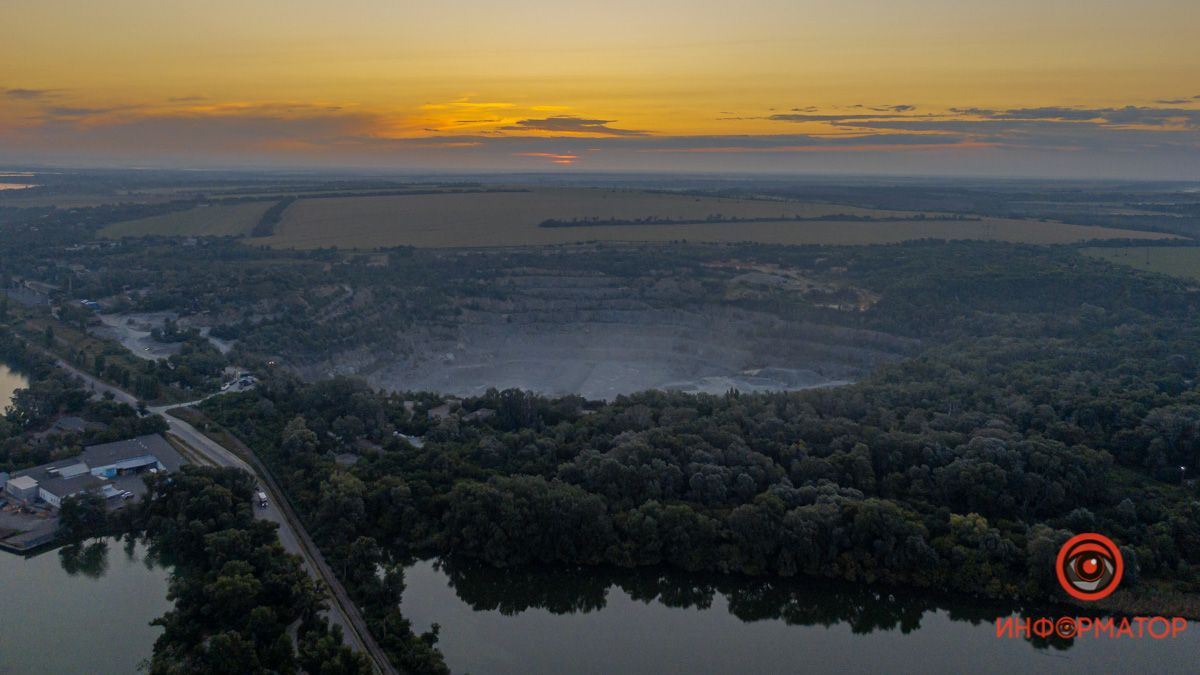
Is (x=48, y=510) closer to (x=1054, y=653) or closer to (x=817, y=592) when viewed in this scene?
(x=817, y=592)

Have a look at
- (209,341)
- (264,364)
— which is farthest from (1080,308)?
(209,341)

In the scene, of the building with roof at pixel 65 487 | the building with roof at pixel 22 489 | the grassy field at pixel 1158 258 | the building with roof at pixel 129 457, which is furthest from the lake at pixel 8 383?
the grassy field at pixel 1158 258

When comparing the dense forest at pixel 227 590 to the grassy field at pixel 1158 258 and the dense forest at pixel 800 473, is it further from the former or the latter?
the grassy field at pixel 1158 258

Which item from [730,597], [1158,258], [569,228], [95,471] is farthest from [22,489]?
[1158,258]

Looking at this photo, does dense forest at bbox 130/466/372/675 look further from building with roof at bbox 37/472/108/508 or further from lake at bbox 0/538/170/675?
building with roof at bbox 37/472/108/508

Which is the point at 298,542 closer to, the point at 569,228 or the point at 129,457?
the point at 129,457

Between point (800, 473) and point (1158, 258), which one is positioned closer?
point (800, 473)

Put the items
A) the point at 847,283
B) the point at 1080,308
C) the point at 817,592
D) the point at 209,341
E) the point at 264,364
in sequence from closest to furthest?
the point at 817,592 < the point at 264,364 < the point at 209,341 < the point at 1080,308 < the point at 847,283
